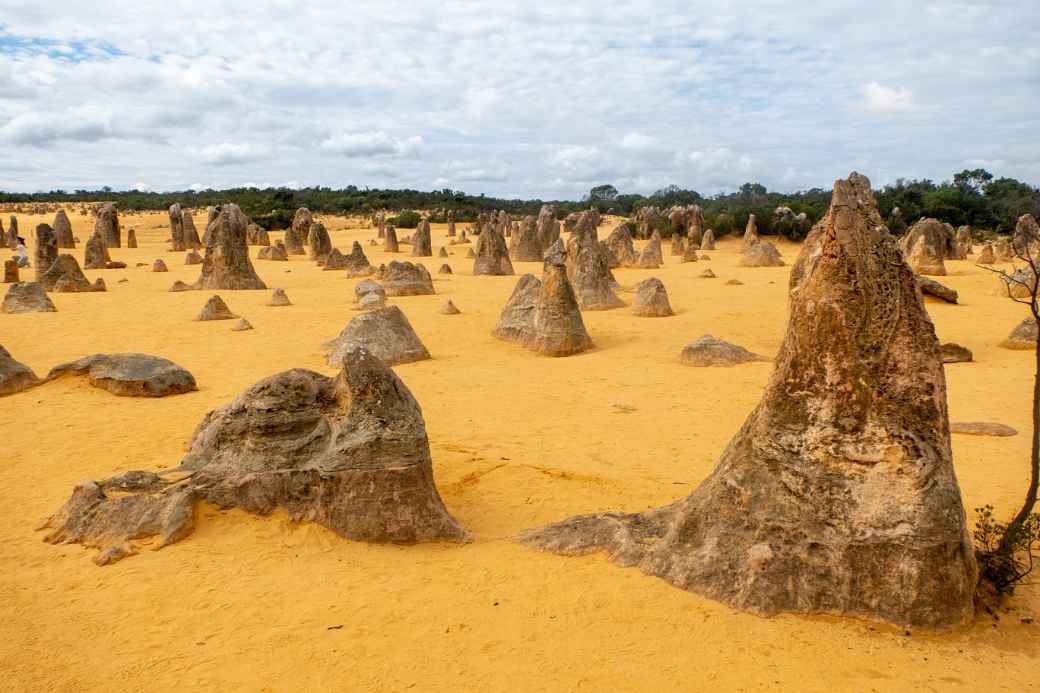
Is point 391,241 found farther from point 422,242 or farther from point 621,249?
point 621,249

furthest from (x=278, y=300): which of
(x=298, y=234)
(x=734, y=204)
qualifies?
(x=734, y=204)

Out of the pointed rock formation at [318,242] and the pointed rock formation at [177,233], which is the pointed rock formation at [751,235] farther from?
the pointed rock formation at [177,233]

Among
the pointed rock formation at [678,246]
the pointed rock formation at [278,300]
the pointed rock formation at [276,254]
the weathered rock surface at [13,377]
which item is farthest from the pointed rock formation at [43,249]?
the pointed rock formation at [678,246]

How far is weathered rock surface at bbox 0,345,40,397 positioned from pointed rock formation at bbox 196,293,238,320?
5.59m

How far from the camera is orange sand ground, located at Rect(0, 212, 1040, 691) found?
3.35m

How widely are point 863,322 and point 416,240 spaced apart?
27.0 metres

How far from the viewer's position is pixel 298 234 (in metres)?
33.2

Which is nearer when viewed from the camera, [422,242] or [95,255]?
[95,255]

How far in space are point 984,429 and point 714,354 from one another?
377 centimetres

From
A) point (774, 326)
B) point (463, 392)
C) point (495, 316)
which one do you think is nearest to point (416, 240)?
point (495, 316)

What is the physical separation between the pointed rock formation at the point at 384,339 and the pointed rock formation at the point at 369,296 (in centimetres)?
397

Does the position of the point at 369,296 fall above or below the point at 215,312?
above

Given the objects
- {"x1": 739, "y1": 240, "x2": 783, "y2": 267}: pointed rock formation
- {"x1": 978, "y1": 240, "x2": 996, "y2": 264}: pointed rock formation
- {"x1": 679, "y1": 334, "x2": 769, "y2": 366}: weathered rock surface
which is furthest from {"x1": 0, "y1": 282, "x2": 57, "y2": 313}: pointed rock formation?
{"x1": 978, "y1": 240, "x2": 996, "y2": 264}: pointed rock formation

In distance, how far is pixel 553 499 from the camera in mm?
5750
